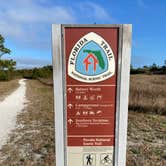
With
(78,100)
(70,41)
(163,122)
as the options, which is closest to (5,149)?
(78,100)

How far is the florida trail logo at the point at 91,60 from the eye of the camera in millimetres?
2447

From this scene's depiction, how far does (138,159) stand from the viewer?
13.3 ft

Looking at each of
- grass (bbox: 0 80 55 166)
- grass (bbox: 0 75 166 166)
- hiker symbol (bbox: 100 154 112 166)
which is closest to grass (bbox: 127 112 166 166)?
grass (bbox: 0 75 166 166)

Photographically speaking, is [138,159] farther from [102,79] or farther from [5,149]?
[5,149]

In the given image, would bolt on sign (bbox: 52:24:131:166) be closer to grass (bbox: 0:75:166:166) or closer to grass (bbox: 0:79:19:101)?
grass (bbox: 0:75:166:166)

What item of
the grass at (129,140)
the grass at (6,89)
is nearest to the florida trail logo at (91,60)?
the grass at (129,140)

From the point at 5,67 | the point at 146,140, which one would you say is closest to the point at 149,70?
the point at 5,67

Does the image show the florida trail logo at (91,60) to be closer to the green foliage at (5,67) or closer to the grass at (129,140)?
the grass at (129,140)

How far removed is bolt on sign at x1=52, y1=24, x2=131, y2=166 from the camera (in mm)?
2453

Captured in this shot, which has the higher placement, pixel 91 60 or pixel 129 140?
pixel 91 60

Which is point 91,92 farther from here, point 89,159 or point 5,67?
point 5,67

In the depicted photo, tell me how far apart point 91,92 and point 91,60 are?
341mm

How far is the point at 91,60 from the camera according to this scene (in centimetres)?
248

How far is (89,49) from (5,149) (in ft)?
10.7
